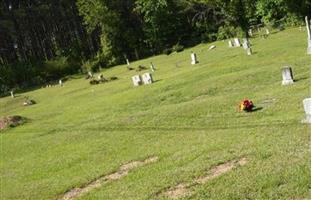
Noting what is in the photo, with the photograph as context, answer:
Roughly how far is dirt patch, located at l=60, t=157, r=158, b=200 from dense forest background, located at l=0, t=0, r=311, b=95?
157ft

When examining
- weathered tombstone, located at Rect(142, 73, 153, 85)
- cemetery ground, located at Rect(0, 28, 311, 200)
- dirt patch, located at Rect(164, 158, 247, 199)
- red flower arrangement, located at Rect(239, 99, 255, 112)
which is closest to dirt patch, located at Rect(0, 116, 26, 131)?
cemetery ground, located at Rect(0, 28, 311, 200)

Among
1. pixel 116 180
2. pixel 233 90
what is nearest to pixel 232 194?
pixel 116 180

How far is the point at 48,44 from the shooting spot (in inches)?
4099

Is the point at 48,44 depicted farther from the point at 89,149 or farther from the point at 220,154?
the point at 220,154

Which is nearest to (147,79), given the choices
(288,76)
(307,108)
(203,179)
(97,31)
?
(288,76)

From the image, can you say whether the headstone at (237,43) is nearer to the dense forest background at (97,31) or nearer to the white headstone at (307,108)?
the dense forest background at (97,31)

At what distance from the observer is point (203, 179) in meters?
16.2

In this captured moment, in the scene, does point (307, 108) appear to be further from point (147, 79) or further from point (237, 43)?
point (237, 43)

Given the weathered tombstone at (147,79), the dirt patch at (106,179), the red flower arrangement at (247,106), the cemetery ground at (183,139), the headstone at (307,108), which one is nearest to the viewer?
the cemetery ground at (183,139)

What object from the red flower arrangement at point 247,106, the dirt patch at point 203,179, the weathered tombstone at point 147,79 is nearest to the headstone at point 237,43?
the weathered tombstone at point 147,79

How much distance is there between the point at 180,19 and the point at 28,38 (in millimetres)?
31237

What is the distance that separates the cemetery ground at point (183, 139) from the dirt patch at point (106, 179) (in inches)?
10.2

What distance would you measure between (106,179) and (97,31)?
82.7 m

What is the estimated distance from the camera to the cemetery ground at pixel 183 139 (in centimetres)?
1563
